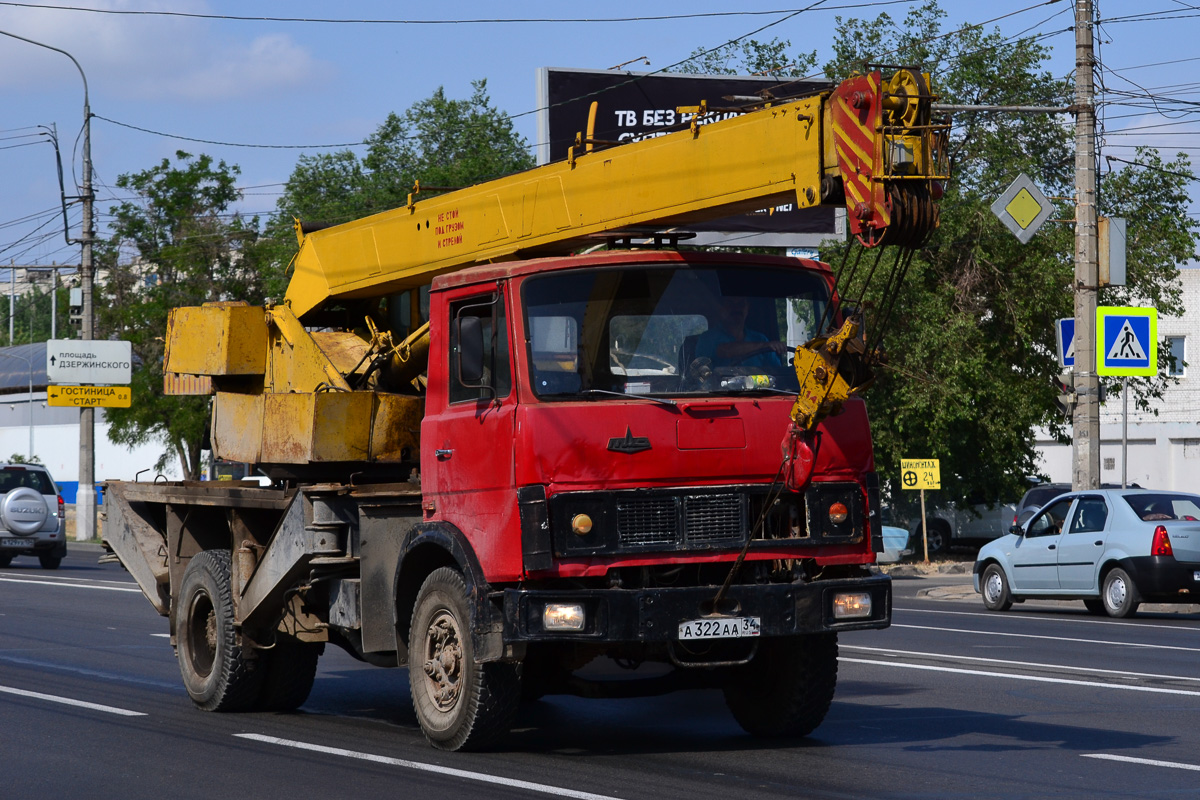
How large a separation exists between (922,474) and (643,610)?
66.5 feet

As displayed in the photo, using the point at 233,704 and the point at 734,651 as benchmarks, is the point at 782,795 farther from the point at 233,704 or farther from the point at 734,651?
the point at 233,704

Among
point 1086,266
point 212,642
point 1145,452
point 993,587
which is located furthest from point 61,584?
point 1145,452

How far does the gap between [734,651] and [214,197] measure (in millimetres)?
46723

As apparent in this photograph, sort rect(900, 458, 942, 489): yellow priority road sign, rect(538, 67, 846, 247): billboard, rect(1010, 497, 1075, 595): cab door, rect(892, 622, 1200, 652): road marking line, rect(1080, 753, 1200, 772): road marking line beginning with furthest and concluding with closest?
rect(538, 67, 846, 247): billboard
rect(900, 458, 942, 489): yellow priority road sign
rect(1010, 497, 1075, 595): cab door
rect(892, 622, 1200, 652): road marking line
rect(1080, 753, 1200, 772): road marking line

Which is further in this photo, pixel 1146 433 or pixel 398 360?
pixel 1146 433

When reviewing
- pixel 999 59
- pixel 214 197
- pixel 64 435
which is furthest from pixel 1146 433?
pixel 64 435

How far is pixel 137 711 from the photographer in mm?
10461

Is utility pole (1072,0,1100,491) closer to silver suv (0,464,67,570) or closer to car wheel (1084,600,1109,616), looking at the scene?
car wheel (1084,600,1109,616)

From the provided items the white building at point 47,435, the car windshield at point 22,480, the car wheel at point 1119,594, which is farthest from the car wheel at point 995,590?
the white building at point 47,435

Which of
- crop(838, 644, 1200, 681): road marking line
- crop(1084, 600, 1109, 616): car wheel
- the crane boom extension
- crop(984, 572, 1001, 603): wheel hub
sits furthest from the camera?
crop(984, 572, 1001, 603): wheel hub

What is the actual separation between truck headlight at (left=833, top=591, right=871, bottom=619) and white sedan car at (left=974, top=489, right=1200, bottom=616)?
1111 centimetres

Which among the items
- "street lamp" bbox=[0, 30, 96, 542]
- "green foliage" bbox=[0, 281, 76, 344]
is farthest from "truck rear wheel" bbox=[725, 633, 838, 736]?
"green foliage" bbox=[0, 281, 76, 344]

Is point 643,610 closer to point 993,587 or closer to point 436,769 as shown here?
point 436,769

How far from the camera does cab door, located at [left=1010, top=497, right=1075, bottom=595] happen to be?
1933cm
